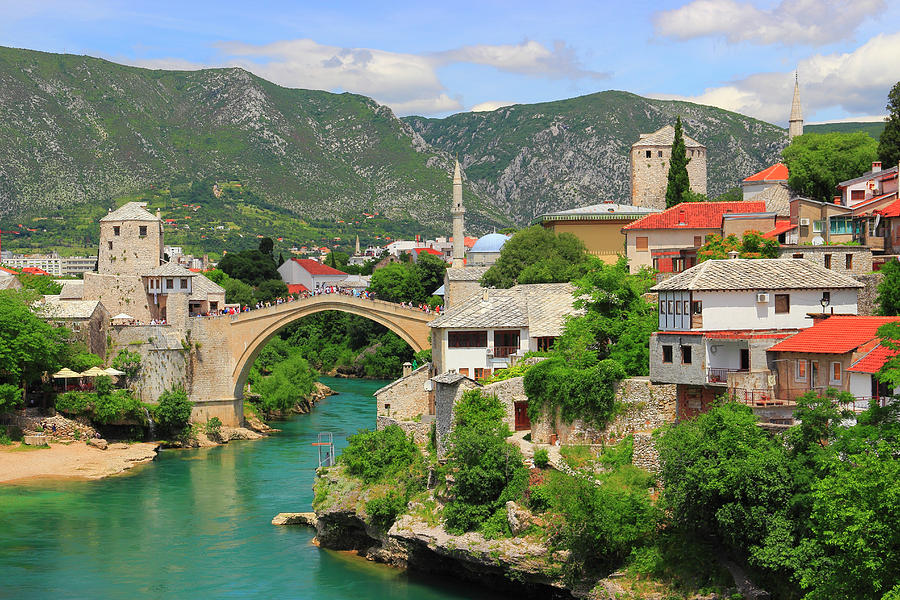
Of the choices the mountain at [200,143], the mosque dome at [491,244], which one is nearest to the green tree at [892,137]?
the mosque dome at [491,244]

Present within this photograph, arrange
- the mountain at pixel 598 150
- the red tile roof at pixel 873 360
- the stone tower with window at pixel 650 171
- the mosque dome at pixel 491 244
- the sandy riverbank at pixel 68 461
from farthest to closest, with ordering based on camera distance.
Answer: the mountain at pixel 598 150 → the mosque dome at pixel 491 244 → the stone tower with window at pixel 650 171 → the sandy riverbank at pixel 68 461 → the red tile roof at pixel 873 360

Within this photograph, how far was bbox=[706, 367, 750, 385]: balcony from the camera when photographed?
3044 centimetres

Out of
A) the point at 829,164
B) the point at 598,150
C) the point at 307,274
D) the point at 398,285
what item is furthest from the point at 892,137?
the point at 598,150

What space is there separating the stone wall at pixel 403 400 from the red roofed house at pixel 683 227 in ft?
38.8

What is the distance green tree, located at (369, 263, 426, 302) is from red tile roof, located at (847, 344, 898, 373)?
227ft

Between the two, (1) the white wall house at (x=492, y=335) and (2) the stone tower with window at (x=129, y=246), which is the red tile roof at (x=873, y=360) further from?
(2) the stone tower with window at (x=129, y=246)

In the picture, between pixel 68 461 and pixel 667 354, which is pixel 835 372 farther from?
pixel 68 461

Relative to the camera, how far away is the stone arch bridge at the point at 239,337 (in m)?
62.5

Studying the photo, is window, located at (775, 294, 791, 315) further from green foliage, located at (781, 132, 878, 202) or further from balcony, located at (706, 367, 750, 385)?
green foliage, located at (781, 132, 878, 202)

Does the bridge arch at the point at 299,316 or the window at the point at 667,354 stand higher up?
the bridge arch at the point at 299,316

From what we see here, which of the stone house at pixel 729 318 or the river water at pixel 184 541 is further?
the river water at pixel 184 541

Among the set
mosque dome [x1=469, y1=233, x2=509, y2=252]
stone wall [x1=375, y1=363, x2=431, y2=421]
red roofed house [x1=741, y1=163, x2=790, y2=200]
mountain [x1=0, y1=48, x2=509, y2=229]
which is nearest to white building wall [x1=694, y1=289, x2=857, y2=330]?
stone wall [x1=375, y1=363, x2=431, y2=421]

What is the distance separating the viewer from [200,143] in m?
160

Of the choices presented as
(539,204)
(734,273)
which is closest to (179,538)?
(734,273)
